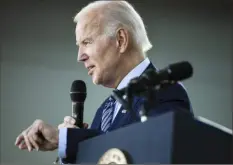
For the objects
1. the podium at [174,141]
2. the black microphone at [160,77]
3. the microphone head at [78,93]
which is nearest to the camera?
the podium at [174,141]

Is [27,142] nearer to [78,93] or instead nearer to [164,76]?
[78,93]

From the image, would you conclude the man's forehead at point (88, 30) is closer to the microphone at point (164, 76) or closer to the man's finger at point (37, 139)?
the man's finger at point (37, 139)

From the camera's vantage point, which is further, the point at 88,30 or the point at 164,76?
the point at 88,30

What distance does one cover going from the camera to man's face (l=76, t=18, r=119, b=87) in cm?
195

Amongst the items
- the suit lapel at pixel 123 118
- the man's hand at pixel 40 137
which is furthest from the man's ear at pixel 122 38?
the man's hand at pixel 40 137

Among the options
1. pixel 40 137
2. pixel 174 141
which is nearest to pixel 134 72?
pixel 40 137

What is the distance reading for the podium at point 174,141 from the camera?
39.1 inches

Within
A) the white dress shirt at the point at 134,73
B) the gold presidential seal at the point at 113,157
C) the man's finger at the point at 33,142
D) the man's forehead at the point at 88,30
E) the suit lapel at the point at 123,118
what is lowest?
the gold presidential seal at the point at 113,157

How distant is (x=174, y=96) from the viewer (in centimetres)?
156

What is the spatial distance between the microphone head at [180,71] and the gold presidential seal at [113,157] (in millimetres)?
191

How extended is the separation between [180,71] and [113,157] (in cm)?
23

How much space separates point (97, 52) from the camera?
6.43 feet

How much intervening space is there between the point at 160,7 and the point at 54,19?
2.90 ft

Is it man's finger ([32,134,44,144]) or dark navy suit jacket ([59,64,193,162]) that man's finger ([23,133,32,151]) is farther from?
dark navy suit jacket ([59,64,193,162])
